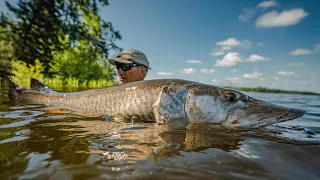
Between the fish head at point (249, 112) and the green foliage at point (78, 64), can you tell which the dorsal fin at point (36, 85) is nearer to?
the fish head at point (249, 112)

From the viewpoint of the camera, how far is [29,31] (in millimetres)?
23172

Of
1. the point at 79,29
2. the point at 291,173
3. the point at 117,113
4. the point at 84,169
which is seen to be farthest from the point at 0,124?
the point at 79,29

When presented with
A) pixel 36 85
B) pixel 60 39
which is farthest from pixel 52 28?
pixel 36 85

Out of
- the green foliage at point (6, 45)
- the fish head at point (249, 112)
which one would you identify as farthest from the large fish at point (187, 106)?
the green foliage at point (6, 45)

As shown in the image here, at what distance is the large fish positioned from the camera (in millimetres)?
2660

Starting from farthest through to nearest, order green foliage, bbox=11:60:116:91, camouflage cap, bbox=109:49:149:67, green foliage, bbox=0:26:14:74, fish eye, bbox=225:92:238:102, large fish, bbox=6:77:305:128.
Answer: green foliage, bbox=0:26:14:74 → green foliage, bbox=11:60:116:91 → camouflage cap, bbox=109:49:149:67 → fish eye, bbox=225:92:238:102 → large fish, bbox=6:77:305:128

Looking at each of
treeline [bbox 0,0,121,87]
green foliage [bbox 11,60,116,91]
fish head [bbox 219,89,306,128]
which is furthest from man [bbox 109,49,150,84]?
treeline [bbox 0,0,121,87]

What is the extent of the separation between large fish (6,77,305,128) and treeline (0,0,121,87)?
56.7 ft

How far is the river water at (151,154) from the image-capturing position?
131cm

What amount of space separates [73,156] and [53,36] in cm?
2493

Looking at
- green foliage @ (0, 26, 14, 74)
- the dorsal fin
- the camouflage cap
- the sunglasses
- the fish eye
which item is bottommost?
the fish eye

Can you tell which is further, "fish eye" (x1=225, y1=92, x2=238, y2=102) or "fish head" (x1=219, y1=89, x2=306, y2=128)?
"fish eye" (x1=225, y1=92, x2=238, y2=102)

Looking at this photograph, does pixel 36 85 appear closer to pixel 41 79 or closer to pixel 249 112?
pixel 249 112

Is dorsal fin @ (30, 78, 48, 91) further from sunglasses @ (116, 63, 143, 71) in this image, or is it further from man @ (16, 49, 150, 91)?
sunglasses @ (116, 63, 143, 71)
